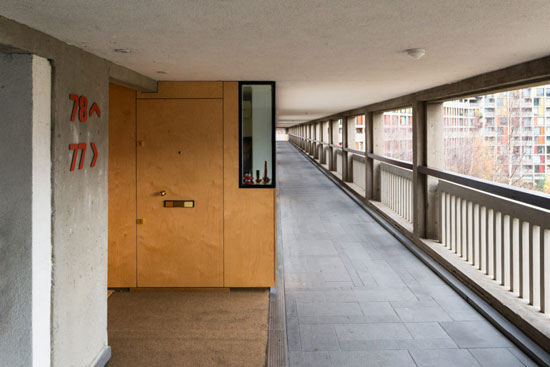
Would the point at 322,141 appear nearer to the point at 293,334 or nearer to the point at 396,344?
the point at 293,334

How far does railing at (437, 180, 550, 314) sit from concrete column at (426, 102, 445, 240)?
216 millimetres

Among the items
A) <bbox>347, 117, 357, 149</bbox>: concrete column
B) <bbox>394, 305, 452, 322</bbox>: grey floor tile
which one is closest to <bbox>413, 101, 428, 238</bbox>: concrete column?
<bbox>394, 305, 452, 322</bbox>: grey floor tile

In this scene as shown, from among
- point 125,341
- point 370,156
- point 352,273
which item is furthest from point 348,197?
point 125,341

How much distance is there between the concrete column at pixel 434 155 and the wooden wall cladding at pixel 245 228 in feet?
8.80

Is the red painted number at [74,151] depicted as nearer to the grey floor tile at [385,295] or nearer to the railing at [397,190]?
the grey floor tile at [385,295]

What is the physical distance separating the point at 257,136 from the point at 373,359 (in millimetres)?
2489

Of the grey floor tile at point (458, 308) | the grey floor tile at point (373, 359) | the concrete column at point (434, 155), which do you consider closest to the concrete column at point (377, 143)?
the concrete column at point (434, 155)

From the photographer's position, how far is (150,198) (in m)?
4.61

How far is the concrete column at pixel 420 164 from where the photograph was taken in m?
6.08

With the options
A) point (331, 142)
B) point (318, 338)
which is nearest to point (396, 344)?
point (318, 338)

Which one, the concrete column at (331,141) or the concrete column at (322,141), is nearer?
the concrete column at (331,141)

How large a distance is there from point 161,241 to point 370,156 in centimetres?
573

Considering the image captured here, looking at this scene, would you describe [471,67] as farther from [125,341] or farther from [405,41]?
[125,341]

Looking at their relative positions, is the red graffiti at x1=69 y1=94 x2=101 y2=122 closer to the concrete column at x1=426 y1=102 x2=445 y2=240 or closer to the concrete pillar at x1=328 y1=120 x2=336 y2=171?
the concrete column at x1=426 y1=102 x2=445 y2=240
